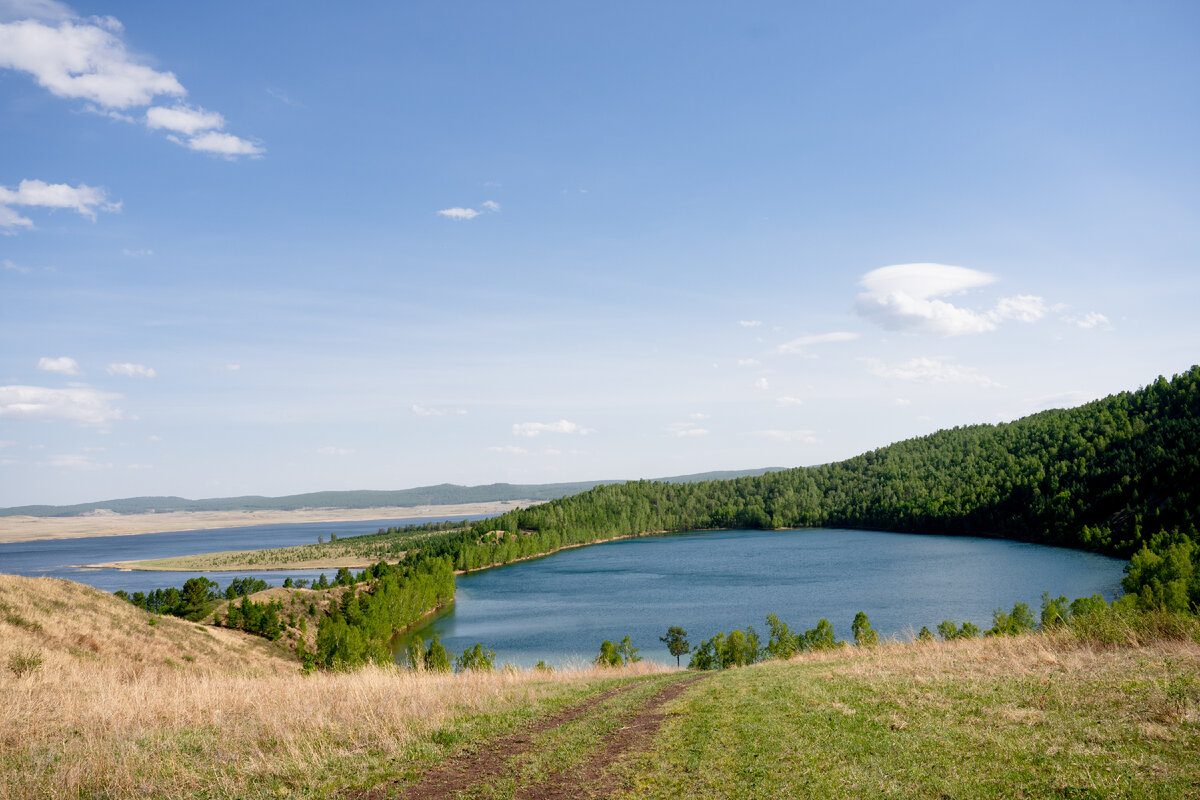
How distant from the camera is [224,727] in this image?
1153cm

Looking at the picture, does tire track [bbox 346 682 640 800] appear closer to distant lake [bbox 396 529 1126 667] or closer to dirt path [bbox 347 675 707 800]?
dirt path [bbox 347 675 707 800]

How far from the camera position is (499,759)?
10.4 m

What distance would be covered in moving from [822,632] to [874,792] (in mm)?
48100

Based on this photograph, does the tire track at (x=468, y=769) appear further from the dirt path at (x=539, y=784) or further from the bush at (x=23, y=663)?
the bush at (x=23, y=663)

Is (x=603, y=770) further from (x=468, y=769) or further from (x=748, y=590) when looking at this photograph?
(x=748, y=590)

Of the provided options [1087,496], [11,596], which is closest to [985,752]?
[11,596]

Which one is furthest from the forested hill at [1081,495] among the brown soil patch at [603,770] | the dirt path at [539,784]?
the dirt path at [539,784]

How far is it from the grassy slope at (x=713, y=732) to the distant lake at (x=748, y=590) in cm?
3473

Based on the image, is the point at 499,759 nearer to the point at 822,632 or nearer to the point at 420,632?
the point at 822,632

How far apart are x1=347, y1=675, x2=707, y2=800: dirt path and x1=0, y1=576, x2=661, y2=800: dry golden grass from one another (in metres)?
0.75

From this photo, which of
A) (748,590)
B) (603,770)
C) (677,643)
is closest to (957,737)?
(603,770)

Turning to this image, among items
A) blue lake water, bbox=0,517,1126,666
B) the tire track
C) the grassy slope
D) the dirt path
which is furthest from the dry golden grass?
blue lake water, bbox=0,517,1126,666

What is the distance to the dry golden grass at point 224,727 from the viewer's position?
28.0ft

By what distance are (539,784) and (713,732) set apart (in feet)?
13.3
